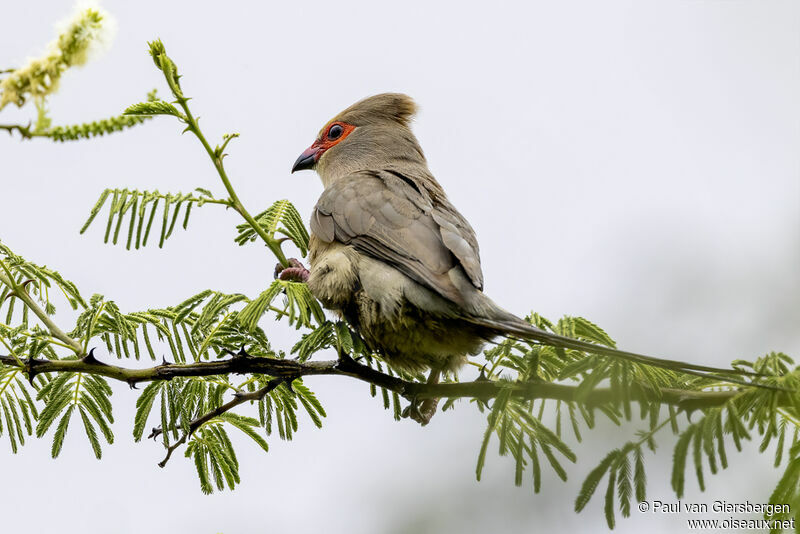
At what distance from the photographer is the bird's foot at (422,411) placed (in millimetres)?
3947

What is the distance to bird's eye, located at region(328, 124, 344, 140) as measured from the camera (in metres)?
6.03

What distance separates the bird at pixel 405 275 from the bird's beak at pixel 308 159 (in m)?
1.01

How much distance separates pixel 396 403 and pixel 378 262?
0.66m

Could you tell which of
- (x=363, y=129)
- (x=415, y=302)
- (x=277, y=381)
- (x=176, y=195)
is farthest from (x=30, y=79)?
(x=363, y=129)

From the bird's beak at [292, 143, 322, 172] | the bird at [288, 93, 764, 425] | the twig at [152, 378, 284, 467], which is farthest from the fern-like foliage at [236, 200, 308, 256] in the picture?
the bird's beak at [292, 143, 322, 172]

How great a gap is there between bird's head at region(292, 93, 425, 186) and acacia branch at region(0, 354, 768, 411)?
8.37 feet

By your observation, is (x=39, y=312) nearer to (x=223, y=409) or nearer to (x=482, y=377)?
(x=223, y=409)

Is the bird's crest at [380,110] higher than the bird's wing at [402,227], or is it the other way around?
the bird's crest at [380,110]

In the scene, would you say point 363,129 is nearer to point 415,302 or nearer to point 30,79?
point 415,302

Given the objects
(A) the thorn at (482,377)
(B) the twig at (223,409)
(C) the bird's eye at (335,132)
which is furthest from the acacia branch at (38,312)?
(C) the bird's eye at (335,132)

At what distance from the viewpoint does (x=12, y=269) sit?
11.2ft

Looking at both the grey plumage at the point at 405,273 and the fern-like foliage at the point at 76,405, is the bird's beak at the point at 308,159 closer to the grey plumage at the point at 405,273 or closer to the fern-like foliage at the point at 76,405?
the grey plumage at the point at 405,273

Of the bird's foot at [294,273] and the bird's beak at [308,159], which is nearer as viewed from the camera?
the bird's foot at [294,273]

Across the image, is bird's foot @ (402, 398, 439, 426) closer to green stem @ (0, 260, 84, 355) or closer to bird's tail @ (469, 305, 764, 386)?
bird's tail @ (469, 305, 764, 386)
